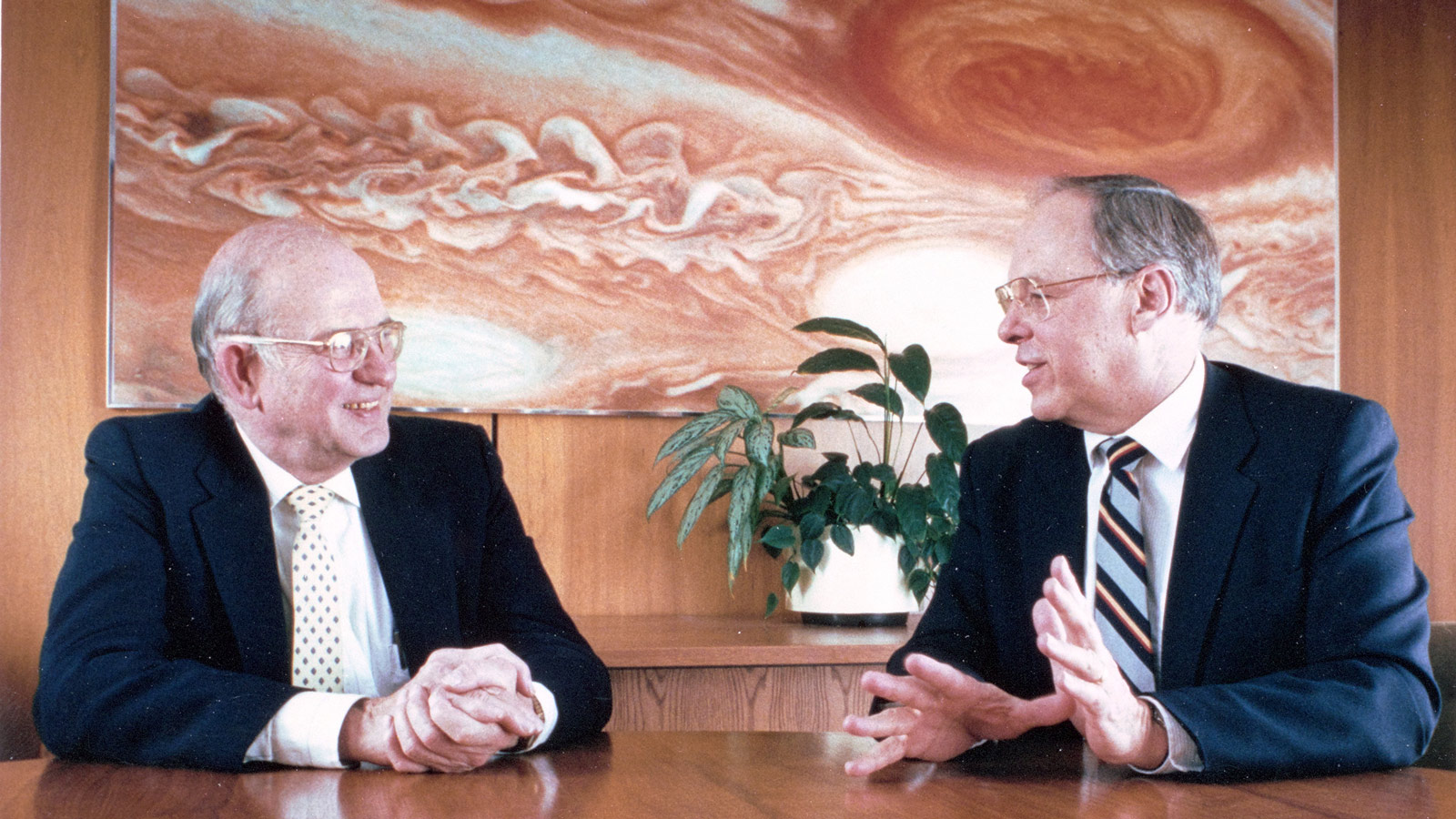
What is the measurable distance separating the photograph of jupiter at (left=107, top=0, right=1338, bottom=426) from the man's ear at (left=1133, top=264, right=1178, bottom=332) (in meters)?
1.49

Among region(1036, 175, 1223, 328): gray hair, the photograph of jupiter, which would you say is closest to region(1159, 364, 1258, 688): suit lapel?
region(1036, 175, 1223, 328): gray hair

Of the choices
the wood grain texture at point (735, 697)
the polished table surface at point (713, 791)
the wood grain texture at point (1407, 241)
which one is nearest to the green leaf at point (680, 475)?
the wood grain texture at point (735, 697)

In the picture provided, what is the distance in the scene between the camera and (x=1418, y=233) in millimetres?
3797

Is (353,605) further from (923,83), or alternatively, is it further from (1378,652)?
(923,83)

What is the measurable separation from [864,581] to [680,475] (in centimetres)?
52

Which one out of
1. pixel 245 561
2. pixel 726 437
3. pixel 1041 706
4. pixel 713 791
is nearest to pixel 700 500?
pixel 726 437

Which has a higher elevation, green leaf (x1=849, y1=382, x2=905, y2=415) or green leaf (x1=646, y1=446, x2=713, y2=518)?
green leaf (x1=849, y1=382, x2=905, y2=415)

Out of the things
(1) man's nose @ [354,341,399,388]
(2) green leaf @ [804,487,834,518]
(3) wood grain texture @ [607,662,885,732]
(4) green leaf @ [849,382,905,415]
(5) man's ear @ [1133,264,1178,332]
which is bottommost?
(3) wood grain texture @ [607,662,885,732]

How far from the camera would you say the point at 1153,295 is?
77.3 inches

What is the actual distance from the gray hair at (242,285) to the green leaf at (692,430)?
120cm

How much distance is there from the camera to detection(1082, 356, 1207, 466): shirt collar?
6.20ft

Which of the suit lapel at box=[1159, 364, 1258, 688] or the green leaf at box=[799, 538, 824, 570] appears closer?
the suit lapel at box=[1159, 364, 1258, 688]

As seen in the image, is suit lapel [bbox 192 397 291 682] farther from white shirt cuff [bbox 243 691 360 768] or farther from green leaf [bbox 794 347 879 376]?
green leaf [bbox 794 347 879 376]

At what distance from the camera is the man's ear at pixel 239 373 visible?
6.38 ft
